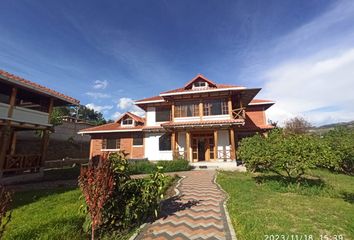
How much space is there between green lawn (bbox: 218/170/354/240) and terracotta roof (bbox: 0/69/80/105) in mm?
11696

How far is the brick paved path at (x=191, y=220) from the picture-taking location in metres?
4.59

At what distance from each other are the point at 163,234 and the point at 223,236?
133 cm

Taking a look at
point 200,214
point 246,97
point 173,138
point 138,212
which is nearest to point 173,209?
point 200,214

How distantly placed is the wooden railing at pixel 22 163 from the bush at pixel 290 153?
1265cm

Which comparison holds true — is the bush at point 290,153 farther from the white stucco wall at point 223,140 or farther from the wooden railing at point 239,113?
the white stucco wall at point 223,140

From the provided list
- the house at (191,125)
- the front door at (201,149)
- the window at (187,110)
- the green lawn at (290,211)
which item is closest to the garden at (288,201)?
the green lawn at (290,211)

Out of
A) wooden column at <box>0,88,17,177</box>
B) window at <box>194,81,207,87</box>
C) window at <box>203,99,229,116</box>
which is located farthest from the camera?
window at <box>194,81,207,87</box>

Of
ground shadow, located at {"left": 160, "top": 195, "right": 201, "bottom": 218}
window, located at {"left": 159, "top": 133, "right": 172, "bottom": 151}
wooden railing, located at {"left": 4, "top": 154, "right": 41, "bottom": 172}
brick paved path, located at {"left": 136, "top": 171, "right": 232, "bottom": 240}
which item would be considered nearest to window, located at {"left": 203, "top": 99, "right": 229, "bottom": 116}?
window, located at {"left": 159, "top": 133, "right": 172, "bottom": 151}

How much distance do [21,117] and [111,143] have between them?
11.8 meters

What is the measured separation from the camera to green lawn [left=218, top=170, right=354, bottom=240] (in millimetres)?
4703

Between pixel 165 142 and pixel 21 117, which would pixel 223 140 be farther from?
pixel 21 117

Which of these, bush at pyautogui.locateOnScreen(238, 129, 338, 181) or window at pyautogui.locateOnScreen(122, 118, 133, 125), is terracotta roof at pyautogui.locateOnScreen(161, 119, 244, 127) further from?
bush at pyautogui.locateOnScreen(238, 129, 338, 181)

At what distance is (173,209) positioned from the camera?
21.2 feet

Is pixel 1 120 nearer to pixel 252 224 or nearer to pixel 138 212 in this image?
pixel 138 212
